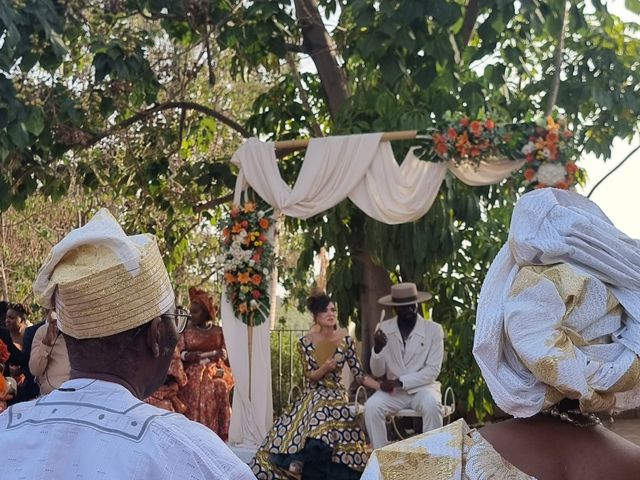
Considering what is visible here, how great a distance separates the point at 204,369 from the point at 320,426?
2122 millimetres

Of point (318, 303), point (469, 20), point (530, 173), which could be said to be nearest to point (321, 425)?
point (318, 303)

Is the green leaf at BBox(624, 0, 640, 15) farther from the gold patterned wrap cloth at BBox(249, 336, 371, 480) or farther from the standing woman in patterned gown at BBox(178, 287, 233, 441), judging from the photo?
the standing woman in patterned gown at BBox(178, 287, 233, 441)

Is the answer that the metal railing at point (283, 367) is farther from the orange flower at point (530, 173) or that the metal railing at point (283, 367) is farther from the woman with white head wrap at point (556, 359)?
the woman with white head wrap at point (556, 359)

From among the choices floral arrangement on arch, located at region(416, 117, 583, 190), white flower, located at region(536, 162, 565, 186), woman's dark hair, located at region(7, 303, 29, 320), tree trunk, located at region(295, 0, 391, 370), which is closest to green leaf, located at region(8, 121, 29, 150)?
woman's dark hair, located at region(7, 303, 29, 320)

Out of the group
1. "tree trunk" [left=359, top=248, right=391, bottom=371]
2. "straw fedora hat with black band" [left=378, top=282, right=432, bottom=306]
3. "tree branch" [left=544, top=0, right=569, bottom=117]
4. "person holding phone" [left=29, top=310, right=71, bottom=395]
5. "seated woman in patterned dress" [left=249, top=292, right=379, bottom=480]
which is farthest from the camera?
"tree trunk" [left=359, top=248, right=391, bottom=371]

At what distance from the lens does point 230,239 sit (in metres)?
10.3

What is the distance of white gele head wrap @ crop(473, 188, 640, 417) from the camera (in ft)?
7.12

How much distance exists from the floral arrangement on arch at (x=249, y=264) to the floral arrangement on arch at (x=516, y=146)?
1.64 metres

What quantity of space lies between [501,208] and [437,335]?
2.63 meters

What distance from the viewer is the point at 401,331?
9656 millimetres

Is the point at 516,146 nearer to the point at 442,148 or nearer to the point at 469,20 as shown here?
the point at 442,148

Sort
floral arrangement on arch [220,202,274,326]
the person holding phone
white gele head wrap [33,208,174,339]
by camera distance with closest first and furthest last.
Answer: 1. white gele head wrap [33,208,174,339]
2. the person holding phone
3. floral arrangement on arch [220,202,274,326]

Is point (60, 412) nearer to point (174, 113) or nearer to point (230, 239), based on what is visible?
point (230, 239)

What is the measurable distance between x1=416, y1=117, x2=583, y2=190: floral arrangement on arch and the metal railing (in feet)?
15.8
